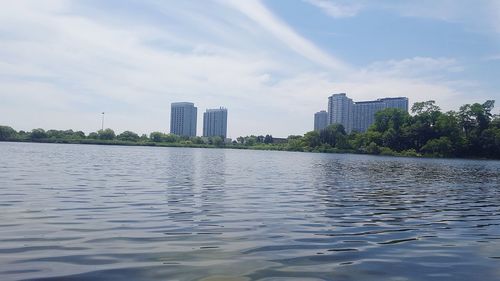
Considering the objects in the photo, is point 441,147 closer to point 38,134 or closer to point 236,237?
point 236,237

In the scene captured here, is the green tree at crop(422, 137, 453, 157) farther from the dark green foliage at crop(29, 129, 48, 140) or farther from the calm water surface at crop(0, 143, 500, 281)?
the dark green foliage at crop(29, 129, 48, 140)

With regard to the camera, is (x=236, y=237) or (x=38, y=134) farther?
(x=38, y=134)

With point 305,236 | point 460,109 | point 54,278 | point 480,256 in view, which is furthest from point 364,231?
point 460,109

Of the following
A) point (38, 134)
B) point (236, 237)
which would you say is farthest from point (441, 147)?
point (38, 134)

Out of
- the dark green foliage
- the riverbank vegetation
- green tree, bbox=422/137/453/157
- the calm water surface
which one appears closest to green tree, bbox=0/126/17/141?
the riverbank vegetation

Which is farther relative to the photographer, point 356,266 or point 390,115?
point 390,115

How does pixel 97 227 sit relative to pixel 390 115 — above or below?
below

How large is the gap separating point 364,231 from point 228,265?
6.43 meters

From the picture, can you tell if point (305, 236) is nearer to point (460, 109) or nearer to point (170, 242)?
point (170, 242)

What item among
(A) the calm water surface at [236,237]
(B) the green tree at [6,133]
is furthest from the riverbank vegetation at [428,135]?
(A) the calm water surface at [236,237]

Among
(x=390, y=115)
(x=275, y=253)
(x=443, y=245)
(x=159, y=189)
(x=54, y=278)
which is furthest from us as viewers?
(x=390, y=115)

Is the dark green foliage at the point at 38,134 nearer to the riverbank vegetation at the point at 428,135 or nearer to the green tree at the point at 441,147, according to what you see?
the riverbank vegetation at the point at 428,135

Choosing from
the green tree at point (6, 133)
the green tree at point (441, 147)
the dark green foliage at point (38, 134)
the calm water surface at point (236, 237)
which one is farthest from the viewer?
the dark green foliage at point (38, 134)

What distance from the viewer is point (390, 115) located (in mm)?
184875
